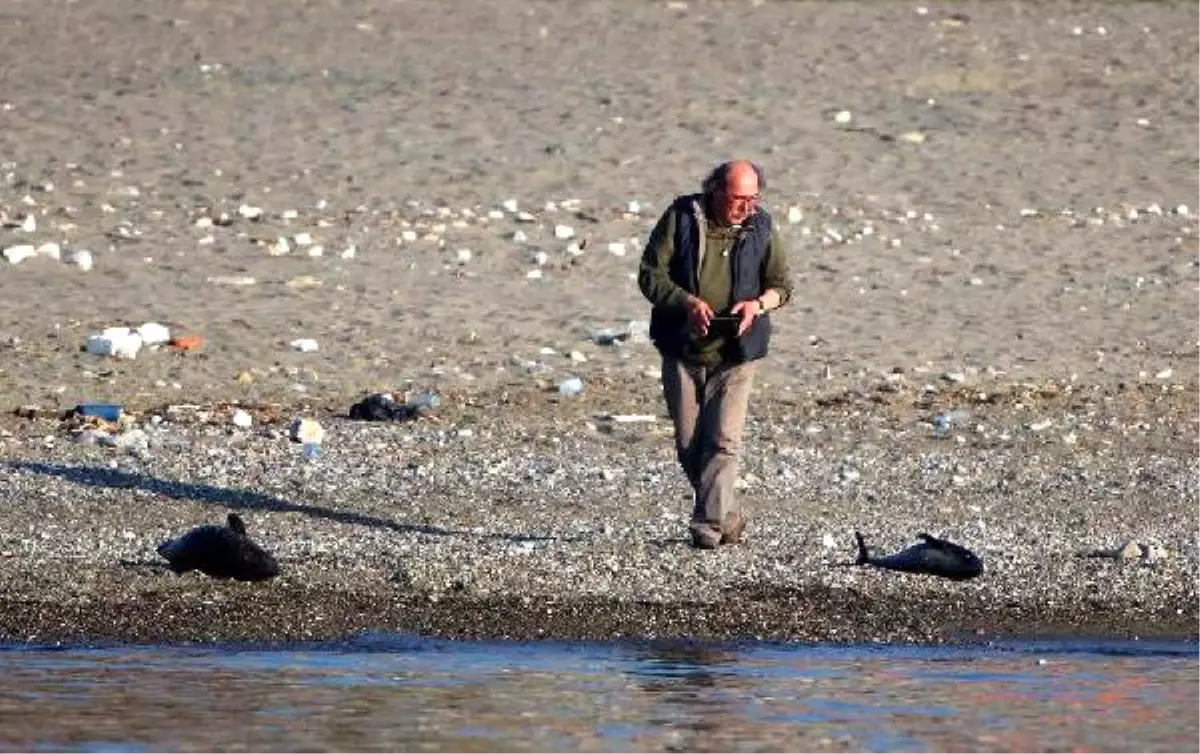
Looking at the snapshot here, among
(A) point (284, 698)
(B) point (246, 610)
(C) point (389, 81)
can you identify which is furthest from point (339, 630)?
(C) point (389, 81)

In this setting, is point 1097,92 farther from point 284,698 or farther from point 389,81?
point 284,698

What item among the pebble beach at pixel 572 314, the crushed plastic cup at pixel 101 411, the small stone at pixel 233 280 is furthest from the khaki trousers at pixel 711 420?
the small stone at pixel 233 280

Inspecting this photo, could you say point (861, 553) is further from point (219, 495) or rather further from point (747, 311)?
point (219, 495)

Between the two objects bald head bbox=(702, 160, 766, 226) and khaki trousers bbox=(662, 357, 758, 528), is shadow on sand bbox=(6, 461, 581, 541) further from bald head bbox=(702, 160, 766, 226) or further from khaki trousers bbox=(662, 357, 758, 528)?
bald head bbox=(702, 160, 766, 226)

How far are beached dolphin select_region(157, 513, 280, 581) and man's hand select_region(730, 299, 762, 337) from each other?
183 centimetres

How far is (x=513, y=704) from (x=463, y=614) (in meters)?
1.34

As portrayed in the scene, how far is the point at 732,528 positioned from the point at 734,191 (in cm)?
125

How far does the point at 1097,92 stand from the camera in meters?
22.5

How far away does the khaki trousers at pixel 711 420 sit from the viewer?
11.0 m

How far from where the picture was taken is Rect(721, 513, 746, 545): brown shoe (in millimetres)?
11078

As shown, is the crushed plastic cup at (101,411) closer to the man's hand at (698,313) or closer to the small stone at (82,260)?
the small stone at (82,260)

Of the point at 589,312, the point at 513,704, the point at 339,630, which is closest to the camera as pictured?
the point at 513,704

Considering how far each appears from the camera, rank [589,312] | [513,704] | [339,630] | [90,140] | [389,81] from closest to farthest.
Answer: [513,704]
[339,630]
[589,312]
[90,140]
[389,81]

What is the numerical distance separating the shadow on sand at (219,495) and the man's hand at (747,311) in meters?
1.09
